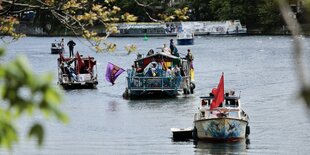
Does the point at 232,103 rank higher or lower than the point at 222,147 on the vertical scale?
higher

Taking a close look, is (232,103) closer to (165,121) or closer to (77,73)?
(165,121)

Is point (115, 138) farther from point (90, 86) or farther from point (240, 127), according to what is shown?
point (90, 86)

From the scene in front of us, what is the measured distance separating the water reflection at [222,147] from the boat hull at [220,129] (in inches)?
9.2

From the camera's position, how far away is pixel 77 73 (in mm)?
60719

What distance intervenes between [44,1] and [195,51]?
329 ft

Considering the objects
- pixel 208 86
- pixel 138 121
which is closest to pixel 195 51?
pixel 208 86

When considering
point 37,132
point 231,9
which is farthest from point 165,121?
point 231,9

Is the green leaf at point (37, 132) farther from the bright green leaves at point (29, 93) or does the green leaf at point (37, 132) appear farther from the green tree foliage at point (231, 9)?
the green tree foliage at point (231, 9)

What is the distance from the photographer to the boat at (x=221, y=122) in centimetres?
3506

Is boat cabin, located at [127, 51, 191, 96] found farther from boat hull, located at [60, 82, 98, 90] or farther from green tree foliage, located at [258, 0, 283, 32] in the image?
green tree foliage, located at [258, 0, 283, 32]

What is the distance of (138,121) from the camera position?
44.3 meters

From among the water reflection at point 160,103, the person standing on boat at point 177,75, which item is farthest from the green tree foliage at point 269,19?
the water reflection at point 160,103

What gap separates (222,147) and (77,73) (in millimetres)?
26800

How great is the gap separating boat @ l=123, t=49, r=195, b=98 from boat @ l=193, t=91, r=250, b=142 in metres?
16.4
